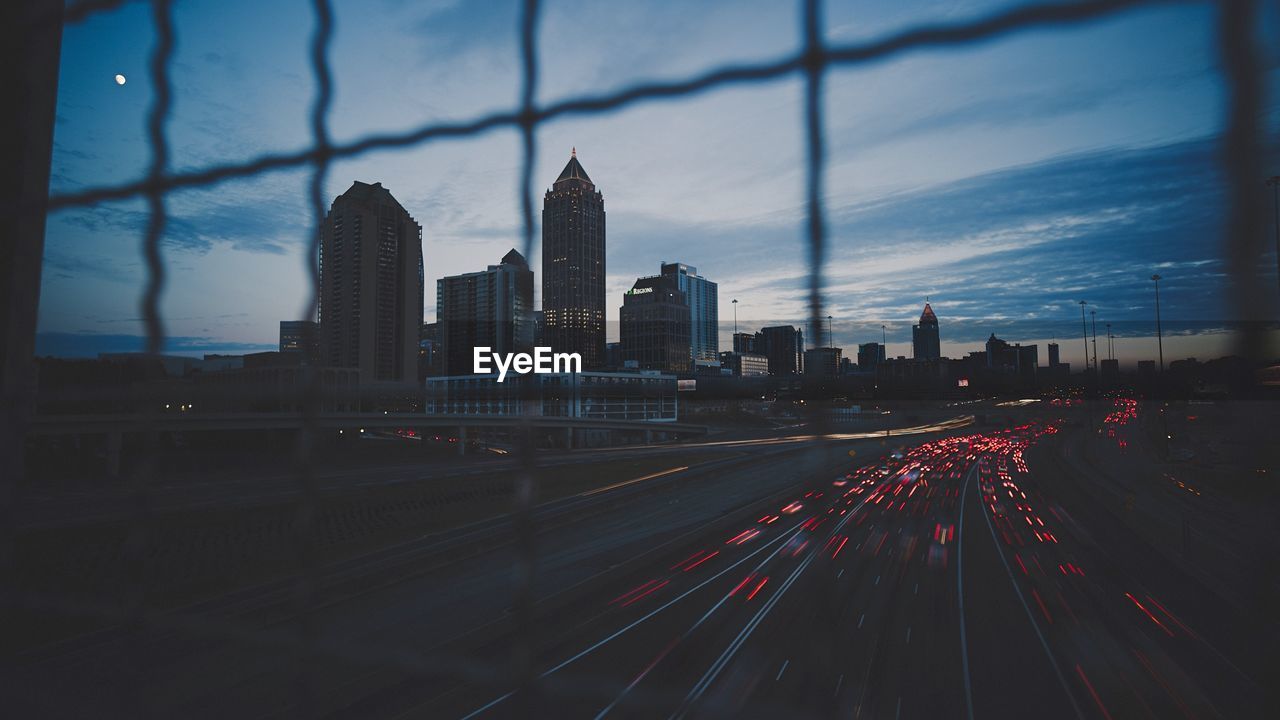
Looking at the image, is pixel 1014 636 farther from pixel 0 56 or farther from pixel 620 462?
pixel 620 462

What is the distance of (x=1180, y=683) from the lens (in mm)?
11594

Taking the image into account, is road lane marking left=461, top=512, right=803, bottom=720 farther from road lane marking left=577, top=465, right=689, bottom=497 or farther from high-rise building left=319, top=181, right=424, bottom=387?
road lane marking left=577, top=465, right=689, bottom=497

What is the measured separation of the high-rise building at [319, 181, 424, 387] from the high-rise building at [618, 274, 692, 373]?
82cm

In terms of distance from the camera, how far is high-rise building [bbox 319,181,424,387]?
171 cm

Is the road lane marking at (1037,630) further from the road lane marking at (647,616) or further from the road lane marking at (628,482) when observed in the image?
the road lane marking at (628,482)

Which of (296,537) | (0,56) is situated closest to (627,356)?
(296,537)

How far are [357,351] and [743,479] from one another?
3560cm

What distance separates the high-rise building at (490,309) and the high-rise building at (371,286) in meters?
0.15

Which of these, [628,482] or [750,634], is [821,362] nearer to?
[750,634]

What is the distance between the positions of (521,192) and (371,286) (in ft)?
3.13

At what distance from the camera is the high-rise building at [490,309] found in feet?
4.80

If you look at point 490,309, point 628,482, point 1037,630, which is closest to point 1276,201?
point 490,309

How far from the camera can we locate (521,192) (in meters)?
1.31

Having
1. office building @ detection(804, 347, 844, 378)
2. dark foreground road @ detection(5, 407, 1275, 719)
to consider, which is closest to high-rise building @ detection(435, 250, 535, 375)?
dark foreground road @ detection(5, 407, 1275, 719)
